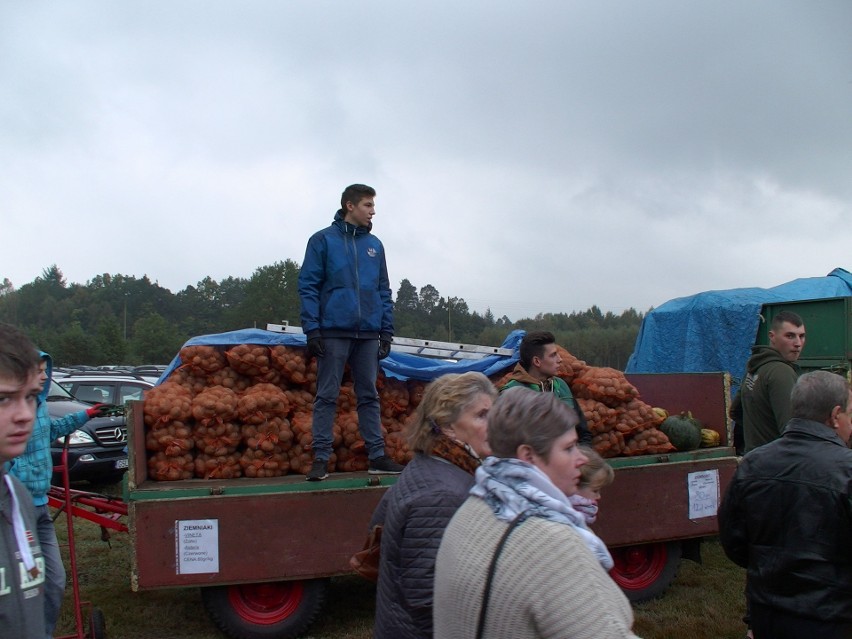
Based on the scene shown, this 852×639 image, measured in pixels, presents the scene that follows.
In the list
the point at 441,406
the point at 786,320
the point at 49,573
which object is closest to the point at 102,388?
the point at 786,320

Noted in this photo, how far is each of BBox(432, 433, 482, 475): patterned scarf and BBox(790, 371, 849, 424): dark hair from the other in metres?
1.46

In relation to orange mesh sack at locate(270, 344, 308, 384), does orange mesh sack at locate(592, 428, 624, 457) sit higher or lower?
lower

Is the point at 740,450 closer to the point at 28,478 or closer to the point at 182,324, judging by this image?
the point at 28,478

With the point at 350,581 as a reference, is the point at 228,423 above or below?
above

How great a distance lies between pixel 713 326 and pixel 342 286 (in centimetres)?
834

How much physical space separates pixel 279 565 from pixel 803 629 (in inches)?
116

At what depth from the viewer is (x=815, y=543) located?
2.81m

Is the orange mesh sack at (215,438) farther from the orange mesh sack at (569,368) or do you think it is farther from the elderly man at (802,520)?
the elderly man at (802,520)

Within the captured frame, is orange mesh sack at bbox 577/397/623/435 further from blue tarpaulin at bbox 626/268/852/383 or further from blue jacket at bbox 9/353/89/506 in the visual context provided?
blue tarpaulin at bbox 626/268/852/383

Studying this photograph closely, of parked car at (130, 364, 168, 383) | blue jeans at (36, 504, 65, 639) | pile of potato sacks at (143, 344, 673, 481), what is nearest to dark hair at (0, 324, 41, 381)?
blue jeans at (36, 504, 65, 639)

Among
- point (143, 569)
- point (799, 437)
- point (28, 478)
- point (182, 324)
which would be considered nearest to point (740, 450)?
point (799, 437)

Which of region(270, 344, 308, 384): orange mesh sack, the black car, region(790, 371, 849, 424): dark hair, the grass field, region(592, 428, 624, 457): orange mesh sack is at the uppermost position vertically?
region(270, 344, 308, 384): orange mesh sack

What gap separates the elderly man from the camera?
2.79 meters

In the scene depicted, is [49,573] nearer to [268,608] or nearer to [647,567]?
[268,608]
